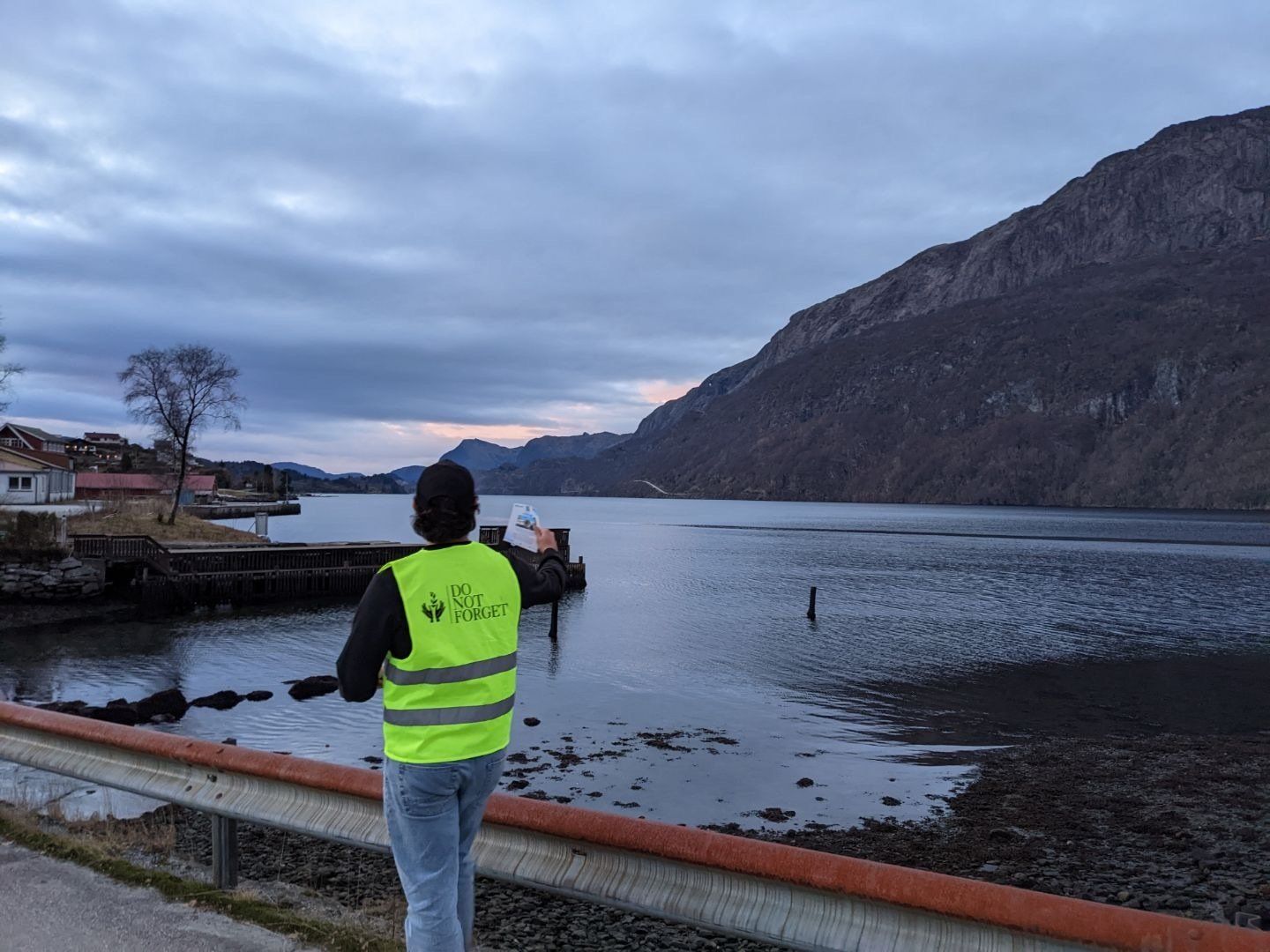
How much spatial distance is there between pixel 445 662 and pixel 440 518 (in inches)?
22.0

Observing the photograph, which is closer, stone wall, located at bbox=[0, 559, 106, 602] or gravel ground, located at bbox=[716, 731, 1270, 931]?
gravel ground, located at bbox=[716, 731, 1270, 931]

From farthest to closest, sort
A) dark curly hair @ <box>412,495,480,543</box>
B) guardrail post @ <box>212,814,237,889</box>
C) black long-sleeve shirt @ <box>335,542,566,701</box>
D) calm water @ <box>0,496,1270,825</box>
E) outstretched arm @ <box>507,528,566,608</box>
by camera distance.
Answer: calm water @ <box>0,496,1270,825</box>, guardrail post @ <box>212,814,237,889</box>, outstretched arm @ <box>507,528,566,608</box>, dark curly hair @ <box>412,495,480,543</box>, black long-sleeve shirt @ <box>335,542,566,701</box>

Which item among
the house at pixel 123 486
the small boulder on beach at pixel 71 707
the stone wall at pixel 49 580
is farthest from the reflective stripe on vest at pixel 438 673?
the house at pixel 123 486

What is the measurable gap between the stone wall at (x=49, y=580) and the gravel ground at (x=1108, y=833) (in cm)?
3156

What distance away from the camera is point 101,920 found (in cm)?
440

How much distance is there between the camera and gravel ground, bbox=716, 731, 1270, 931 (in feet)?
31.2

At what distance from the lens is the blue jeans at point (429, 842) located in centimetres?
330

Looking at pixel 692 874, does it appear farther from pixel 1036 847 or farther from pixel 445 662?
pixel 1036 847

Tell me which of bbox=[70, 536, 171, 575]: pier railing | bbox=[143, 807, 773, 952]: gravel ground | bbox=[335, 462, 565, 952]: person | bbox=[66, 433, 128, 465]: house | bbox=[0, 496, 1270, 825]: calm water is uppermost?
bbox=[66, 433, 128, 465]: house

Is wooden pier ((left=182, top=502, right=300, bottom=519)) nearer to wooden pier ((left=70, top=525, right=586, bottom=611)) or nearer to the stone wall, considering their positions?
wooden pier ((left=70, top=525, right=586, bottom=611))

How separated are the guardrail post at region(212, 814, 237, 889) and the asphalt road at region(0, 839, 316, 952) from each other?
0.26m

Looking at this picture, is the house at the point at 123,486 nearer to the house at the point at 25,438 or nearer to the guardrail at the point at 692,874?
the house at the point at 25,438

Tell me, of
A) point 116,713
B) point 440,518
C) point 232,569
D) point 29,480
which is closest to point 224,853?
point 440,518

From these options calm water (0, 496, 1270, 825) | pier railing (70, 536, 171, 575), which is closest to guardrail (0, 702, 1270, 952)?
calm water (0, 496, 1270, 825)
